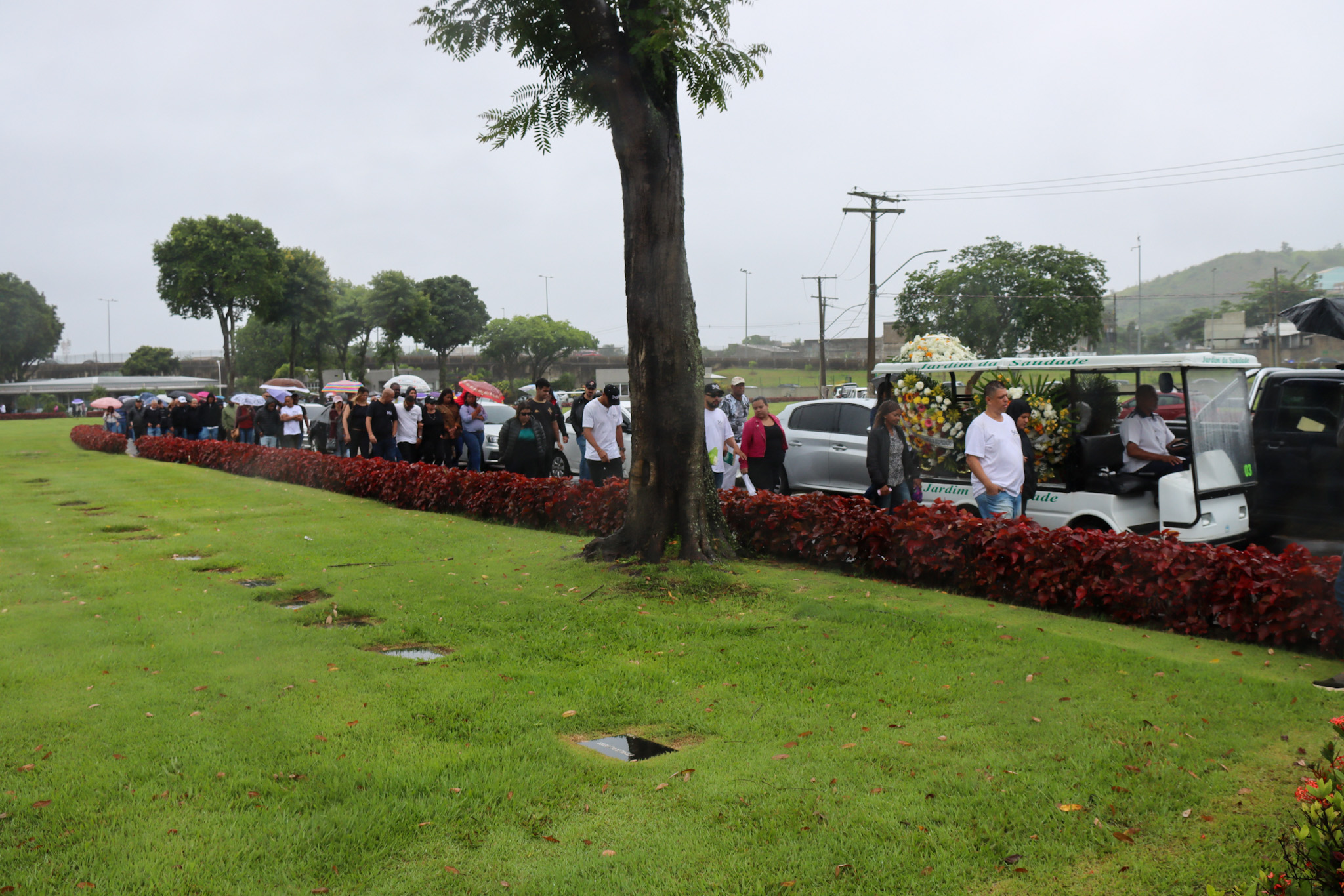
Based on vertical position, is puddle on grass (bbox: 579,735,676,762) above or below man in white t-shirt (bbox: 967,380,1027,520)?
below

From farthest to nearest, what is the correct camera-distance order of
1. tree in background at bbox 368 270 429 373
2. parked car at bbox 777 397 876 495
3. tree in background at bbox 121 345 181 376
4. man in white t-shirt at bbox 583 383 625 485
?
tree in background at bbox 121 345 181 376 → tree in background at bbox 368 270 429 373 → parked car at bbox 777 397 876 495 → man in white t-shirt at bbox 583 383 625 485

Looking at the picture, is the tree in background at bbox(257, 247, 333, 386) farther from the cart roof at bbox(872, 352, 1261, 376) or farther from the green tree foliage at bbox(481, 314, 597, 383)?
the cart roof at bbox(872, 352, 1261, 376)

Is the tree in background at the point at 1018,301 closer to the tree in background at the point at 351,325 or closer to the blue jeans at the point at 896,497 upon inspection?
the tree in background at the point at 351,325

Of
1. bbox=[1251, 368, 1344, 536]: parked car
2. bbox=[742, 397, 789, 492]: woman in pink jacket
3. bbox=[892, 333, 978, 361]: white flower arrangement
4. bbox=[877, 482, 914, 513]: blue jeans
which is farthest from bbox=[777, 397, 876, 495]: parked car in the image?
bbox=[1251, 368, 1344, 536]: parked car

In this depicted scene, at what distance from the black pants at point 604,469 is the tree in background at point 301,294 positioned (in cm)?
4620

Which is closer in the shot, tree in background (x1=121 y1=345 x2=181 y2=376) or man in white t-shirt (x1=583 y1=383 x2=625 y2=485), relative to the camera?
man in white t-shirt (x1=583 y1=383 x2=625 y2=485)

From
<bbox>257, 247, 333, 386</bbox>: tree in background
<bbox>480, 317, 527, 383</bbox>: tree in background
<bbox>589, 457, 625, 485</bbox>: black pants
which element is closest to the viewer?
<bbox>589, 457, 625, 485</bbox>: black pants

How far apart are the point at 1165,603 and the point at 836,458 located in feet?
21.5

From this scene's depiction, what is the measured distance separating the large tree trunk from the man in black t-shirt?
352 inches

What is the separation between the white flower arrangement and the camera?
11.3 metres

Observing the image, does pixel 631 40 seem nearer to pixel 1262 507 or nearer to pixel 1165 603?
pixel 1165 603

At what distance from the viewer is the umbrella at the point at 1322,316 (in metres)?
12.3

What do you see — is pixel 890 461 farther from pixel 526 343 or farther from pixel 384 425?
pixel 526 343

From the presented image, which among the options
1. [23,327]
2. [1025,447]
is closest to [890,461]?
[1025,447]
